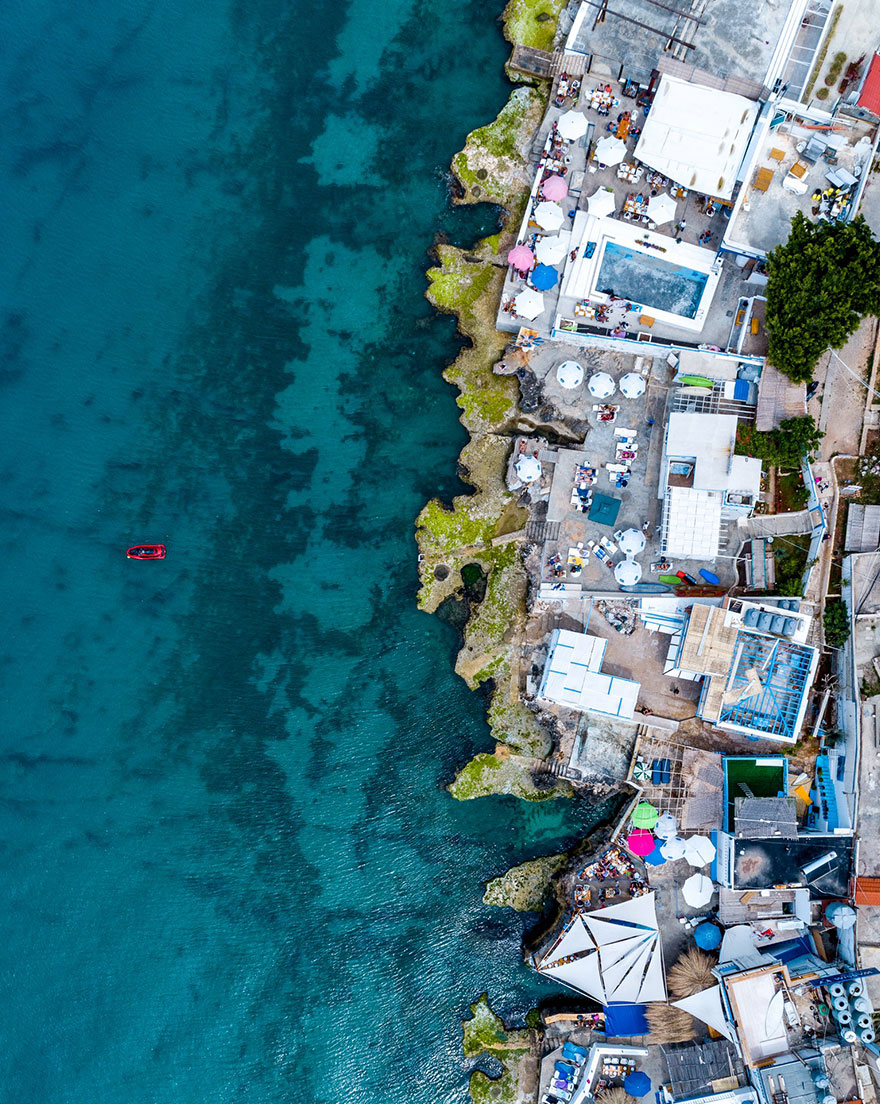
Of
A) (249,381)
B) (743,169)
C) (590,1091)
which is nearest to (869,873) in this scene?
(590,1091)

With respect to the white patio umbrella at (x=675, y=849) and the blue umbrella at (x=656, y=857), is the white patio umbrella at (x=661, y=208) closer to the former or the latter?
the white patio umbrella at (x=675, y=849)

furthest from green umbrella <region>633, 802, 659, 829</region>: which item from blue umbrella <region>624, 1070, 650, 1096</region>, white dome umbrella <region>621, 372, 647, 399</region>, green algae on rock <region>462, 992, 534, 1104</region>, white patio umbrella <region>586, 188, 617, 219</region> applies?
white patio umbrella <region>586, 188, 617, 219</region>

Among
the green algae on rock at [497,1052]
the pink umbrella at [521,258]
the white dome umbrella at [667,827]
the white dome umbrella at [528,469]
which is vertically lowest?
the green algae on rock at [497,1052]

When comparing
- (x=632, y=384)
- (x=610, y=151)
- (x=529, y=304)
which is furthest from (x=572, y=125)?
(x=632, y=384)

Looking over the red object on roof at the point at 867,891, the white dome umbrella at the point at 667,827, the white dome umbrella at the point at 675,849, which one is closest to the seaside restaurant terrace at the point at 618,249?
the white dome umbrella at the point at 667,827

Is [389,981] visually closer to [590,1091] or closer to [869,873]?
[590,1091]

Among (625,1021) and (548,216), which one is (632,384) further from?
(625,1021)
